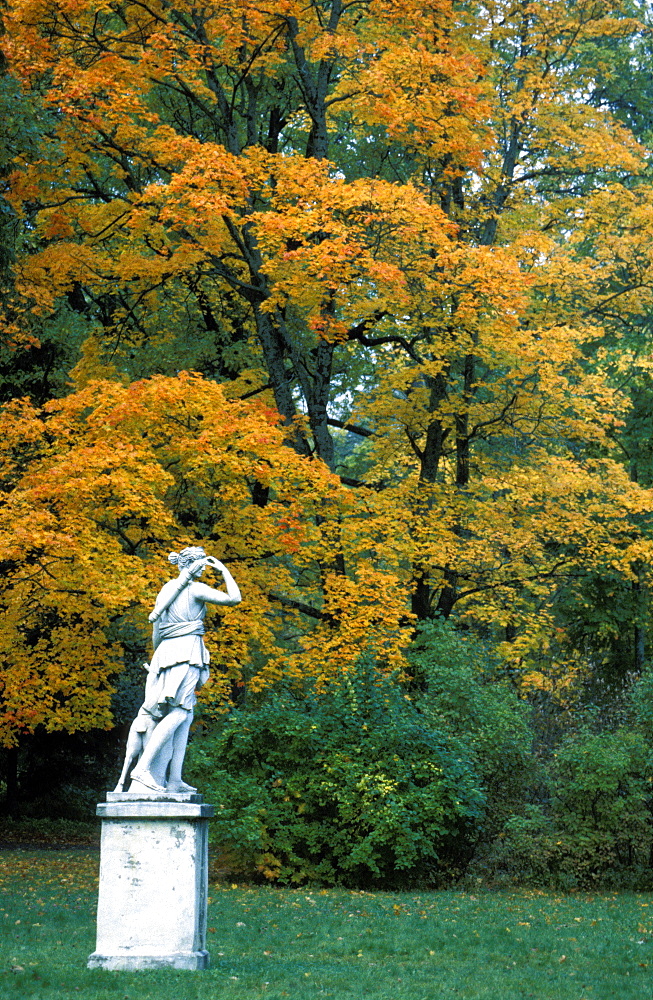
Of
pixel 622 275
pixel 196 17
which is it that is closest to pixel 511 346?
pixel 622 275

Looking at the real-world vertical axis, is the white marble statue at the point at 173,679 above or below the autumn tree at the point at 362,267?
below

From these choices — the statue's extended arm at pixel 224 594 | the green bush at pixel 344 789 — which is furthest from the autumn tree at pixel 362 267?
the statue's extended arm at pixel 224 594

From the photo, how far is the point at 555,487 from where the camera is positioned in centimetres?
1844

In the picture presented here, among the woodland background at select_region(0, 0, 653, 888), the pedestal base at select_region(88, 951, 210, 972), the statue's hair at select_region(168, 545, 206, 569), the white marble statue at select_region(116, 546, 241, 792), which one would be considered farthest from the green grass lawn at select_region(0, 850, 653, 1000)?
the statue's hair at select_region(168, 545, 206, 569)

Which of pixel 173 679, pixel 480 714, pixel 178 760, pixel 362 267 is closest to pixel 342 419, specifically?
pixel 362 267

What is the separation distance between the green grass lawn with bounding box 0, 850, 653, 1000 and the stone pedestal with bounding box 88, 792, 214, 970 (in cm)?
26

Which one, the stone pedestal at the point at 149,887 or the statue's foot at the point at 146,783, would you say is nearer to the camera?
the stone pedestal at the point at 149,887

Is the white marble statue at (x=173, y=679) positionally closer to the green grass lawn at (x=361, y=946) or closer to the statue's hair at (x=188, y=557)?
the statue's hair at (x=188, y=557)

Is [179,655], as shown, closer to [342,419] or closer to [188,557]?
[188,557]

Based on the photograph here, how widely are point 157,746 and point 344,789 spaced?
5.78 metres

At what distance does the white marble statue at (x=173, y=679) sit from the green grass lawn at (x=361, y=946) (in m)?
1.52

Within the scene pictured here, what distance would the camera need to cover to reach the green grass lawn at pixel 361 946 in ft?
27.6

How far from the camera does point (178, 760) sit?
9.40m

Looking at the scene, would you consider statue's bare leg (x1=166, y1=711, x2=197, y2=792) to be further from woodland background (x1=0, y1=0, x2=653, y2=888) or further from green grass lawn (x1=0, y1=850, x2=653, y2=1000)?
woodland background (x1=0, y1=0, x2=653, y2=888)
